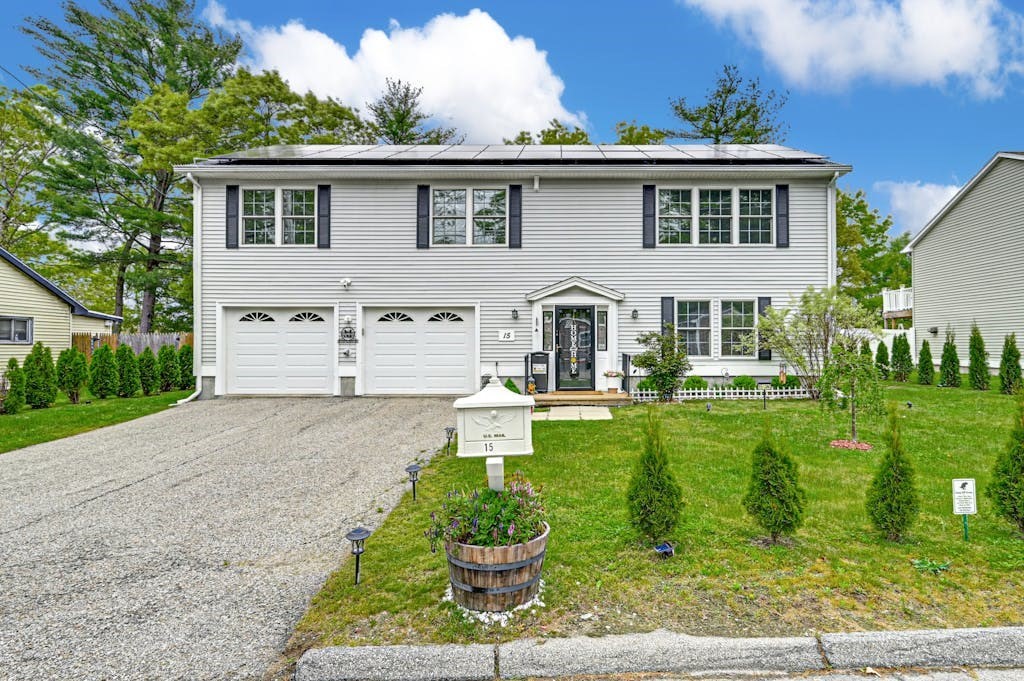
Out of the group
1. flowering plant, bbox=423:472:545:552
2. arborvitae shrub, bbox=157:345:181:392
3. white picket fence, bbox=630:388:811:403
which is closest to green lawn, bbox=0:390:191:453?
arborvitae shrub, bbox=157:345:181:392

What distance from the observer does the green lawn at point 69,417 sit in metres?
7.55

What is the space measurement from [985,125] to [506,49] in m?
24.1

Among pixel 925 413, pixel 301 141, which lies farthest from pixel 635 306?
pixel 301 141

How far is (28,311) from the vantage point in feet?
48.1

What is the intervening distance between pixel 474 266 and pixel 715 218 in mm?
5692

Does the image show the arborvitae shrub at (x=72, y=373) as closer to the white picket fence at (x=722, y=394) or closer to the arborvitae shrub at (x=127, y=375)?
the arborvitae shrub at (x=127, y=375)

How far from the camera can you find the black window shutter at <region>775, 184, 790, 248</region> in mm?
11086

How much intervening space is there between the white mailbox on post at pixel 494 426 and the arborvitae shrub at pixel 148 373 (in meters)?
12.5

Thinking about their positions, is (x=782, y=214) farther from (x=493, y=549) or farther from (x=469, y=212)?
(x=493, y=549)

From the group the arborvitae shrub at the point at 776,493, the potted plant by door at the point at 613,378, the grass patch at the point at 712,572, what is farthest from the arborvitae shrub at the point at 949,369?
the arborvitae shrub at the point at 776,493

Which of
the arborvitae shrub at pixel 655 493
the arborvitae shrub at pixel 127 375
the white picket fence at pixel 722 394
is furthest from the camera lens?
the arborvitae shrub at pixel 127 375

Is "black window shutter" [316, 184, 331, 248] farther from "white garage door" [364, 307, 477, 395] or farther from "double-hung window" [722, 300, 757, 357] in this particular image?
"double-hung window" [722, 300, 757, 357]

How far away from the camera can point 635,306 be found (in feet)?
36.8

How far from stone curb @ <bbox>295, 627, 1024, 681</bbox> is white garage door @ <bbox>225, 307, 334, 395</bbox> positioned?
32.0 ft
